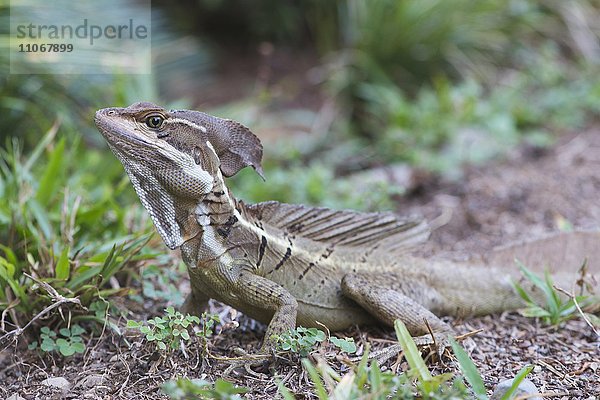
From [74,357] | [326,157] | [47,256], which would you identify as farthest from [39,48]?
[74,357]

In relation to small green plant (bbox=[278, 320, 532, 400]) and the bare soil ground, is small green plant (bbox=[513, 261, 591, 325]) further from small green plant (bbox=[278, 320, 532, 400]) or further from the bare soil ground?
small green plant (bbox=[278, 320, 532, 400])

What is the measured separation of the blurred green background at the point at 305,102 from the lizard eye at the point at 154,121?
0.81 meters

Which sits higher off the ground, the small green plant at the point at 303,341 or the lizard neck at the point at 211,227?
the lizard neck at the point at 211,227

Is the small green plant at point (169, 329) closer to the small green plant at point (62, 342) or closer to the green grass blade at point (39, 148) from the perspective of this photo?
the small green plant at point (62, 342)

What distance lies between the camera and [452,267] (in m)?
4.34

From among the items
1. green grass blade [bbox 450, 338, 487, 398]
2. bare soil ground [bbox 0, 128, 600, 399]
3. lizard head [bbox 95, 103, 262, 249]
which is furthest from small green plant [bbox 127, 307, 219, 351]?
green grass blade [bbox 450, 338, 487, 398]

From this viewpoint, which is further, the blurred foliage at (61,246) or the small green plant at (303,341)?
the blurred foliage at (61,246)

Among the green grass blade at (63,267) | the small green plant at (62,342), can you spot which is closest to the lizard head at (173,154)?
the green grass blade at (63,267)

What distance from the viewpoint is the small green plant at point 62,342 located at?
3.68 meters

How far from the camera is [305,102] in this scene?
12281 millimetres

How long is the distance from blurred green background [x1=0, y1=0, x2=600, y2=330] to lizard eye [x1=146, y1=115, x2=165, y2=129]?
807 mm

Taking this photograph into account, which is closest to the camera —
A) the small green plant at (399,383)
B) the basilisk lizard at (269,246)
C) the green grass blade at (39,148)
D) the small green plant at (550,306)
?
the small green plant at (399,383)

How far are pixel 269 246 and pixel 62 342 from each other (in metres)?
1.19

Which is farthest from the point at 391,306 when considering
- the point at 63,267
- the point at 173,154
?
the point at 63,267
